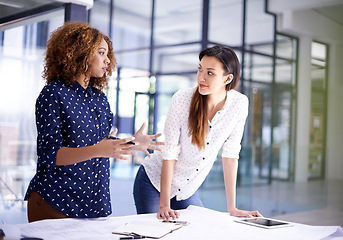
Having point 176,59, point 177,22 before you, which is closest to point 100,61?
point 176,59

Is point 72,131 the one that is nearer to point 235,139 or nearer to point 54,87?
point 54,87

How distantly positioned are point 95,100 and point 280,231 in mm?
1048

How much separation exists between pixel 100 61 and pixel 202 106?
1.92ft

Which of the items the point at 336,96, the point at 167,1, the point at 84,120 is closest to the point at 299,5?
the point at 336,96

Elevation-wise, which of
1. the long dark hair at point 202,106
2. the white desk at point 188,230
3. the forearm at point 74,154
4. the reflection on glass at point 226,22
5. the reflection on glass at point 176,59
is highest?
the reflection on glass at point 226,22

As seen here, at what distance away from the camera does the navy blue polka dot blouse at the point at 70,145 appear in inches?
69.6

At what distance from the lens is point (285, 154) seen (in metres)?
7.40

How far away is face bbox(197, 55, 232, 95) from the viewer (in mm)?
2180

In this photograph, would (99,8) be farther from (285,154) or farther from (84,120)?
(84,120)

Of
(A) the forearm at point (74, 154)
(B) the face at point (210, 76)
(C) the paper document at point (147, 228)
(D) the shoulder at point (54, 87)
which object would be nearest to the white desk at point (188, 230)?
(C) the paper document at point (147, 228)

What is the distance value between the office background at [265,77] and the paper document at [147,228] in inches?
180

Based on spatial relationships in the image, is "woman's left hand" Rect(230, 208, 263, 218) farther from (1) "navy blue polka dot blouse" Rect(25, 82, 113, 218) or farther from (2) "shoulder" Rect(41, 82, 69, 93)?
(2) "shoulder" Rect(41, 82, 69, 93)

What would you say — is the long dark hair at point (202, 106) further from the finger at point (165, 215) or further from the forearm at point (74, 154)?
the forearm at point (74, 154)

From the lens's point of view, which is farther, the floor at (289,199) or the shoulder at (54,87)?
the floor at (289,199)
